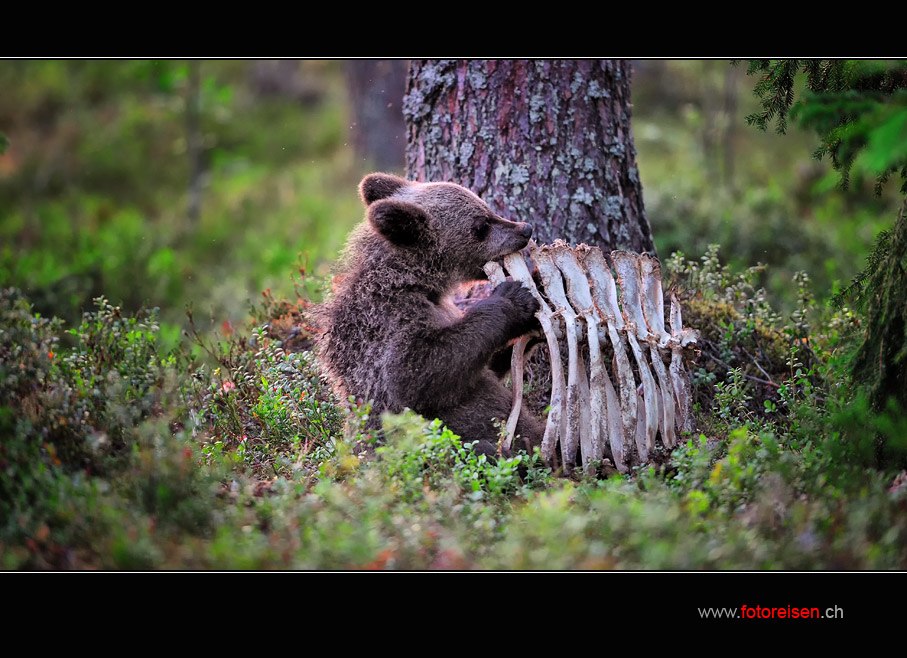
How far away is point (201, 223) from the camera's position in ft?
43.2

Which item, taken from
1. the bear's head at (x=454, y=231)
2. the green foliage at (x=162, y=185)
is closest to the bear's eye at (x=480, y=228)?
the bear's head at (x=454, y=231)

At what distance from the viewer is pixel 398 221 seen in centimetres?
499

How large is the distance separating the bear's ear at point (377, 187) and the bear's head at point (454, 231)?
243 mm

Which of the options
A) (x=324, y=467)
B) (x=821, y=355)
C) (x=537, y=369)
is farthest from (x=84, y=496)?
(x=821, y=355)

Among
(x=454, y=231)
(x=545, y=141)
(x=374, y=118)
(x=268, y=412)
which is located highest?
(x=374, y=118)

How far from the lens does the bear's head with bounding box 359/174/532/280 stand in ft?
16.7

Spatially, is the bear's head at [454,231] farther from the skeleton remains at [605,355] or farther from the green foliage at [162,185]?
the green foliage at [162,185]

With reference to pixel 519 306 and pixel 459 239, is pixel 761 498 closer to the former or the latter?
pixel 519 306

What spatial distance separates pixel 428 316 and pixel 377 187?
1267 mm

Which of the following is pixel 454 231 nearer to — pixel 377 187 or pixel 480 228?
pixel 480 228

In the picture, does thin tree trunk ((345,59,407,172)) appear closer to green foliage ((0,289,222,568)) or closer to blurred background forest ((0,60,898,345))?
blurred background forest ((0,60,898,345))

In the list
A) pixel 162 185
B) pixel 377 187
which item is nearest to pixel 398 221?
pixel 377 187

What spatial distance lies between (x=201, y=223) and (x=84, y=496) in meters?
10.2

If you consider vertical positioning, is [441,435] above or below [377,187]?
below
